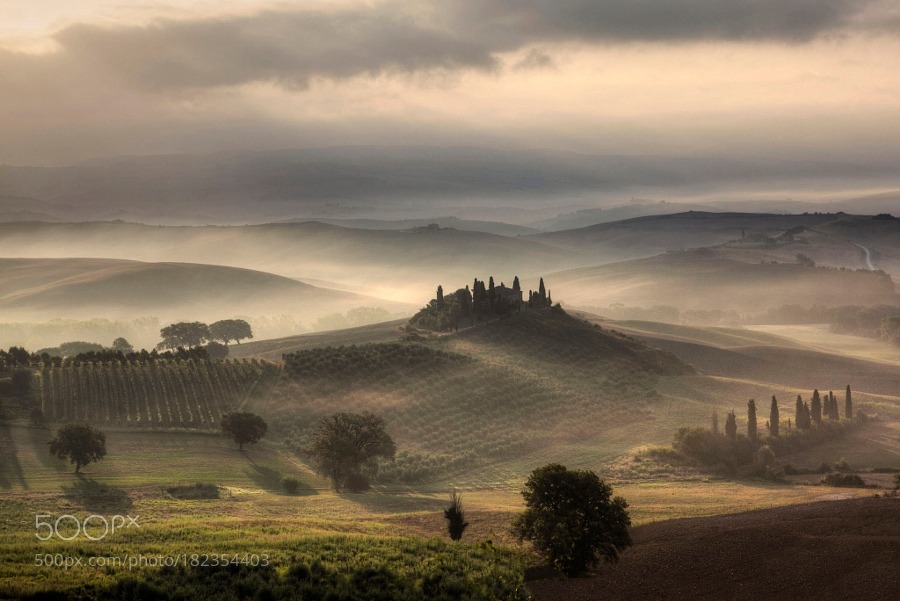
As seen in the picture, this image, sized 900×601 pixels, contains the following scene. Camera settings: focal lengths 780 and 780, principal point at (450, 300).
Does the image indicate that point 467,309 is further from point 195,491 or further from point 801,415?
point 195,491

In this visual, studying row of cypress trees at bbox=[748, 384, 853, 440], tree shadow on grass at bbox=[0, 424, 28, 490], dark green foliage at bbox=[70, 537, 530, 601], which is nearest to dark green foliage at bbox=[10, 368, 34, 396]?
tree shadow on grass at bbox=[0, 424, 28, 490]

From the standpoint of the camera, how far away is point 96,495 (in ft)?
227

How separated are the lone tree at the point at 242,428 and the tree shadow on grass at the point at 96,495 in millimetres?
19673

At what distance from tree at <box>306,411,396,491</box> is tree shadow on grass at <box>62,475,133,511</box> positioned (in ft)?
70.1

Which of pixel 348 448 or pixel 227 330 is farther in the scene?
pixel 227 330

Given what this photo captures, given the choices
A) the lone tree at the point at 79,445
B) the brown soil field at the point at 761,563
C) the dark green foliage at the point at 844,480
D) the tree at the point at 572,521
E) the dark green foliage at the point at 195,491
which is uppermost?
the lone tree at the point at 79,445

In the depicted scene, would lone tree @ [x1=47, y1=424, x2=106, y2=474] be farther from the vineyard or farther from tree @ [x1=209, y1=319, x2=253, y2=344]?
tree @ [x1=209, y1=319, x2=253, y2=344]

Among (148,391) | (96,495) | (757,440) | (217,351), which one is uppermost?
(217,351)

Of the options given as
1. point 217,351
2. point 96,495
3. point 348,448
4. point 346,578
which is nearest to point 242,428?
point 348,448

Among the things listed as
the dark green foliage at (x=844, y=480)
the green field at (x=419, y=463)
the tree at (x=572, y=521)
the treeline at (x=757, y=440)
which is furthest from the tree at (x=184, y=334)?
the tree at (x=572, y=521)

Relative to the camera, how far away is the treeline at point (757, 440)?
9194cm

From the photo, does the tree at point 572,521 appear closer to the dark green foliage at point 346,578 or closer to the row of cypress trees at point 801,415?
the dark green foliage at point 346,578

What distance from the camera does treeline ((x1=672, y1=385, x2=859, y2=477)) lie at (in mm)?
91938

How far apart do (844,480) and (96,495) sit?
72168 millimetres
